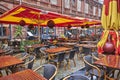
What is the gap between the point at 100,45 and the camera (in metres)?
2.79

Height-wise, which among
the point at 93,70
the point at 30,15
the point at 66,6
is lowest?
the point at 93,70

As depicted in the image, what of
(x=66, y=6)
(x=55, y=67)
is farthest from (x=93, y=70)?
(x=66, y=6)

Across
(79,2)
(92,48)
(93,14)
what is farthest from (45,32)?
(93,14)

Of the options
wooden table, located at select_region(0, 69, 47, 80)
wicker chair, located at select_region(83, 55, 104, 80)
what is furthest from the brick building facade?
wooden table, located at select_region(0, 69, 47, 80)

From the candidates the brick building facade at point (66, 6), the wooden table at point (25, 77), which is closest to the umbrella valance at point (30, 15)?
the wooden table at point (25, 77)

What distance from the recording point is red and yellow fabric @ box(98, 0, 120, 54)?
268 cm

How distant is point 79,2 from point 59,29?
22.0 ft

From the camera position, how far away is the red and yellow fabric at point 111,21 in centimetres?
268

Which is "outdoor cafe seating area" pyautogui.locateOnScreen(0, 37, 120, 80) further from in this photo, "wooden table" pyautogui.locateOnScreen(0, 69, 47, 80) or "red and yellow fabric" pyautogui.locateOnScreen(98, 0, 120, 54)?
"red and yellow fabric" pyautogui.locateOnScreen(98, 0, 120, 54)

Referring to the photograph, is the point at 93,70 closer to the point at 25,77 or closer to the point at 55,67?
the point at 55,67

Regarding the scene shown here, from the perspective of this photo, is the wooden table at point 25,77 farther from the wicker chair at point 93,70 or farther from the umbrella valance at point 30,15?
the umbrella valance at point 30,15

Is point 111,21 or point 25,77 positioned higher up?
point 111,21

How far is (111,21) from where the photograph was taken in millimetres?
2703

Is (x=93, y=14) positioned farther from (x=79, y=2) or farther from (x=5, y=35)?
(x=5, y=35)
